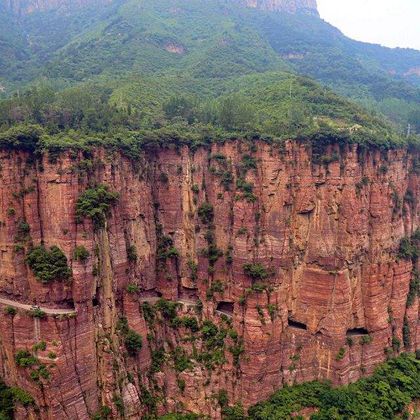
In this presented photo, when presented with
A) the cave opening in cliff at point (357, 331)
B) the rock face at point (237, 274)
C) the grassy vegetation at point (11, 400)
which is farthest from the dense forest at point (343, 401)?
the grassy vegetation at point (11, 400)

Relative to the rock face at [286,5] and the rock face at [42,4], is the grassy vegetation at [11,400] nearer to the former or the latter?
the rock face at [42,4]

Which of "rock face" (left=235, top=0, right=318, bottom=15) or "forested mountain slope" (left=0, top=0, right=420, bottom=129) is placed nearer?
"forested mountain slope" (left=0, top=0, right=420, bottom=129)

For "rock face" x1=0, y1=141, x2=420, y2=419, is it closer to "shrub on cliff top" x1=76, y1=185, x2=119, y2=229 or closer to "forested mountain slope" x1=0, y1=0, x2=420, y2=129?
"shrub on cliff top" x1=76, y1=185, x2=119, y2=229

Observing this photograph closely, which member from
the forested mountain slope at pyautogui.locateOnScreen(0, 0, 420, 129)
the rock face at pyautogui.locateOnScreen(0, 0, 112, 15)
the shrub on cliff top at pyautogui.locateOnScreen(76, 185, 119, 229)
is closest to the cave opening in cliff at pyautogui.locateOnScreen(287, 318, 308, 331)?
the shrub on cliff top at pyautogui.locateOnScreen(76, 185, 119, 229)

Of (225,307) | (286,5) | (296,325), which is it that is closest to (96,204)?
(225,307)

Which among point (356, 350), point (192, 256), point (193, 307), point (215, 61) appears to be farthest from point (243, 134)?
point (215, 61)

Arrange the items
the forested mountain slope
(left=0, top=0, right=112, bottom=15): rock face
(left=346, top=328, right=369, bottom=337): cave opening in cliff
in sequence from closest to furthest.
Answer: (left=346, top=328, right=369, bottom=337): cave opening in cliff, the forested mountain slope, (left=0, top=0, right=112, bottom=15): rock face
